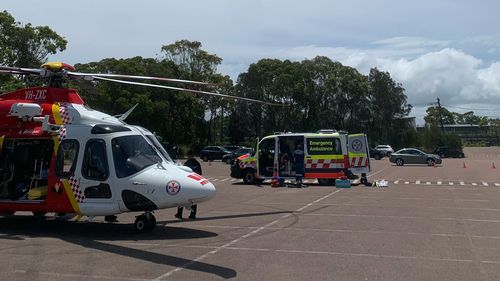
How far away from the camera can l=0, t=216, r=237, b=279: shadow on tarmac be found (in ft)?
26.2

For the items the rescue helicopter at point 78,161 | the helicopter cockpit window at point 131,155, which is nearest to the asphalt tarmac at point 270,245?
the rescue helicopter at point 78,161

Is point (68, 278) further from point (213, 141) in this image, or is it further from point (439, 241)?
point (213, 141)

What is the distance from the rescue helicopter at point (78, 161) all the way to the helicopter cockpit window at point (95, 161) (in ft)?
0.07

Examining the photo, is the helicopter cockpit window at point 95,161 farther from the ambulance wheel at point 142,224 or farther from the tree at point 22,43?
the tree at point 22,43

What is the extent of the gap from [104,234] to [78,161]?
1.59 m

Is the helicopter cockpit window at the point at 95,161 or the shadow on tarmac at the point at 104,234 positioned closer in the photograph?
the shadow on tarmac at the point at 104,234

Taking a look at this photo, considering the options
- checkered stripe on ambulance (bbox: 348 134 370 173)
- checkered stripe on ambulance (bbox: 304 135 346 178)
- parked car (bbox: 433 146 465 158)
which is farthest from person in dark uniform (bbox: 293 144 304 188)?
parked car (bbox: 433 146 465 158)

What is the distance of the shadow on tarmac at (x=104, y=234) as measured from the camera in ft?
26.2

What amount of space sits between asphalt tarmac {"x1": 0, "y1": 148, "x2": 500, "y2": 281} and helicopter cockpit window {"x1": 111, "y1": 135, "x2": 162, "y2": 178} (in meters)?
1.33

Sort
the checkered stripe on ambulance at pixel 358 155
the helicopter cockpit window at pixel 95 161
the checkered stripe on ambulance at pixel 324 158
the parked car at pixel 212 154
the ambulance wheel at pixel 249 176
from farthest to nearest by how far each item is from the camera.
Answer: the parked car at pixel 212 154 → the ambulance wheel at pixel 249 176 → the checkered stripe on ambulance at pixel 358 155 → the checkered stripe on ambulance at pixel 324 158 → the helicopter cockpit window at pixel 95 161

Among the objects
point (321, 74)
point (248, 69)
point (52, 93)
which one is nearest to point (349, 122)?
point (321, 74)

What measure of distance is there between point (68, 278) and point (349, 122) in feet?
243

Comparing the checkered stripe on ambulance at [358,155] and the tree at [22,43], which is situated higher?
the tree at [22,43]

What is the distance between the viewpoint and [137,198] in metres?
10.4
